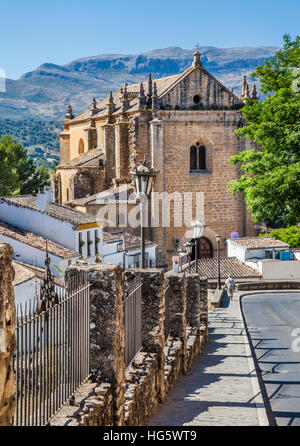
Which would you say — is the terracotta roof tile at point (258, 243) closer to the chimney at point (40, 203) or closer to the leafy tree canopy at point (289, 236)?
the leafy tree canopy at point (289, 236)

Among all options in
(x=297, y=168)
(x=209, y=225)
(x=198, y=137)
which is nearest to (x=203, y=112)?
(x=198, y=137)

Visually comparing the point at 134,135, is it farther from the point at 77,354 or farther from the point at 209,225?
the point at 77,354

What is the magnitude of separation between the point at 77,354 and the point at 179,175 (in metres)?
39.2

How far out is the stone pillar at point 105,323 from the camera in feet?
23.4

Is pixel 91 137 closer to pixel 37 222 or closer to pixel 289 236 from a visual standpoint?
pixel 289 236

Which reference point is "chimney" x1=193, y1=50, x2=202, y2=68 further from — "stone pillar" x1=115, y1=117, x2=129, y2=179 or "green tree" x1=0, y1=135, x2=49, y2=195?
"green tree" x1=0, y1=135, x2=49, y2=195

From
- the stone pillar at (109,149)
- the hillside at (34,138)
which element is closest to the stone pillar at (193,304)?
the stone pillar at (109,149)

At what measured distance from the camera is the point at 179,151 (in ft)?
149

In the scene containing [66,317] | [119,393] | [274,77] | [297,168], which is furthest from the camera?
[274,77]

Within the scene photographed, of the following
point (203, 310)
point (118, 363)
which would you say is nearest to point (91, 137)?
point (203, 310)

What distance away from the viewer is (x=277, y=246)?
43844mm

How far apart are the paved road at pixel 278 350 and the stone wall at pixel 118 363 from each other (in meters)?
2.01

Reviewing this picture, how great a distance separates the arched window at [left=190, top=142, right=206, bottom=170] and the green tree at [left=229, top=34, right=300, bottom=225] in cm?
1718
